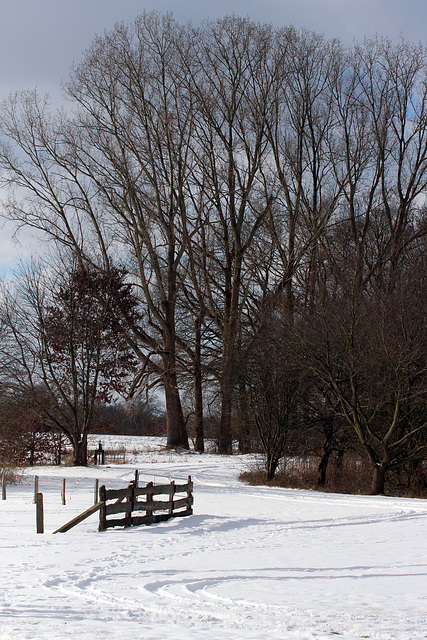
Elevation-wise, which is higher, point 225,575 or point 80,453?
point 80,453

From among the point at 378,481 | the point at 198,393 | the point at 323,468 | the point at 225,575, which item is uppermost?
the point at 198,393

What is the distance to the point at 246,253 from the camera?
39.0 meters

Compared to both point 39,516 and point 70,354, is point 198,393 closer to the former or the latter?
point 70,354

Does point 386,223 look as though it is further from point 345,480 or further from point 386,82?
point 345,480

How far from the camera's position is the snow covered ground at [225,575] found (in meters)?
6.65

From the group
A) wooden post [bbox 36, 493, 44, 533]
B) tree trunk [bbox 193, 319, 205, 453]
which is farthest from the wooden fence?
tree trunk [bbox 193, 319, 205, 453]

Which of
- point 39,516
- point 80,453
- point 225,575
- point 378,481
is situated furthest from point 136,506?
point 80,453

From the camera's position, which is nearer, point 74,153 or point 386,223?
point 74,153

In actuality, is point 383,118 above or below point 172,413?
above

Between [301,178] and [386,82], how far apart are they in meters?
6.87

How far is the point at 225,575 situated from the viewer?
9.34 metres

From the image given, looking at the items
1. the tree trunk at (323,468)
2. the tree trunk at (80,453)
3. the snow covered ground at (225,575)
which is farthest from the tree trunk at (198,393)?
the snow covered ground at (225,575)

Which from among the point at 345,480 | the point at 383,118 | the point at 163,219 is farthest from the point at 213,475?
the point at 383,118

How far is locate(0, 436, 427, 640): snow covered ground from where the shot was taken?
6.65 meters
